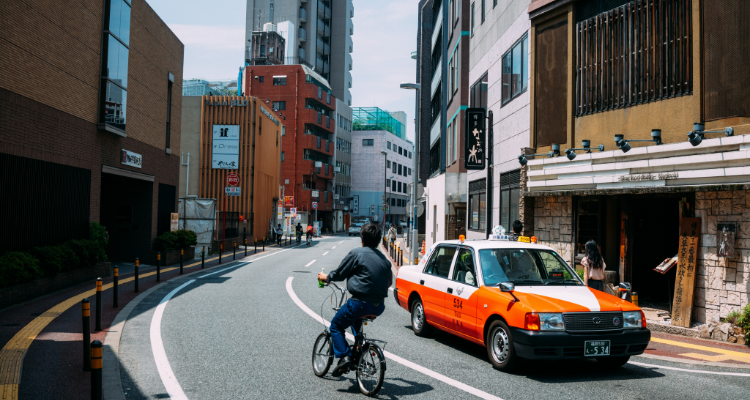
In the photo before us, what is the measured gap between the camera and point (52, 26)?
48.1 feet

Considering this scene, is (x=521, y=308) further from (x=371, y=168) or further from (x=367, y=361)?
(x=371, y=168)

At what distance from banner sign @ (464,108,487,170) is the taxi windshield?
11.9 meters

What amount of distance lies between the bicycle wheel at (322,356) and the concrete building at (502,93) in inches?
375

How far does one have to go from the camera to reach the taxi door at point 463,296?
7.79m

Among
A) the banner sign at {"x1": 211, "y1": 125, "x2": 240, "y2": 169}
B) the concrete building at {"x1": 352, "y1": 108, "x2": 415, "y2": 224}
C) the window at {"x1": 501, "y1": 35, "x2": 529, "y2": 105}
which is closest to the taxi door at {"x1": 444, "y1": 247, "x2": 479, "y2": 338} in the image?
the window at {"x1": 501, "y1": 35, "x2": 529, "y2": 105}

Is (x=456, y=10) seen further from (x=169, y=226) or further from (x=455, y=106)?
(x=169, y=226)

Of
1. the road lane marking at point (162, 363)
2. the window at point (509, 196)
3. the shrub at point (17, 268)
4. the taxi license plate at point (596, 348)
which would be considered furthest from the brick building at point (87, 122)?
the window at point (509, 196)

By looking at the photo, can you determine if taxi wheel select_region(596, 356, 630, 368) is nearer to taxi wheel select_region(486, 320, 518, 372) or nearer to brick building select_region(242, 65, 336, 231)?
taxi wheel select_region(486, 320, 518, 372)

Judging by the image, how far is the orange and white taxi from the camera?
261 inches

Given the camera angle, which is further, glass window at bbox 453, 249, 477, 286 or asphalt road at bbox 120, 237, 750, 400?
glass window at bbox 453, 249, 477, 286

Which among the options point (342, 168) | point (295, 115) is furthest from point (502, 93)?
point (342, 168)

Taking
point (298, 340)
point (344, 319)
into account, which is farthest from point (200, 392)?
point (298, 340)

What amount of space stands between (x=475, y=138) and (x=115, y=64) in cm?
1293

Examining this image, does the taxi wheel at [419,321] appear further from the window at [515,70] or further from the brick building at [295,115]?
the brick building at [295,115]
